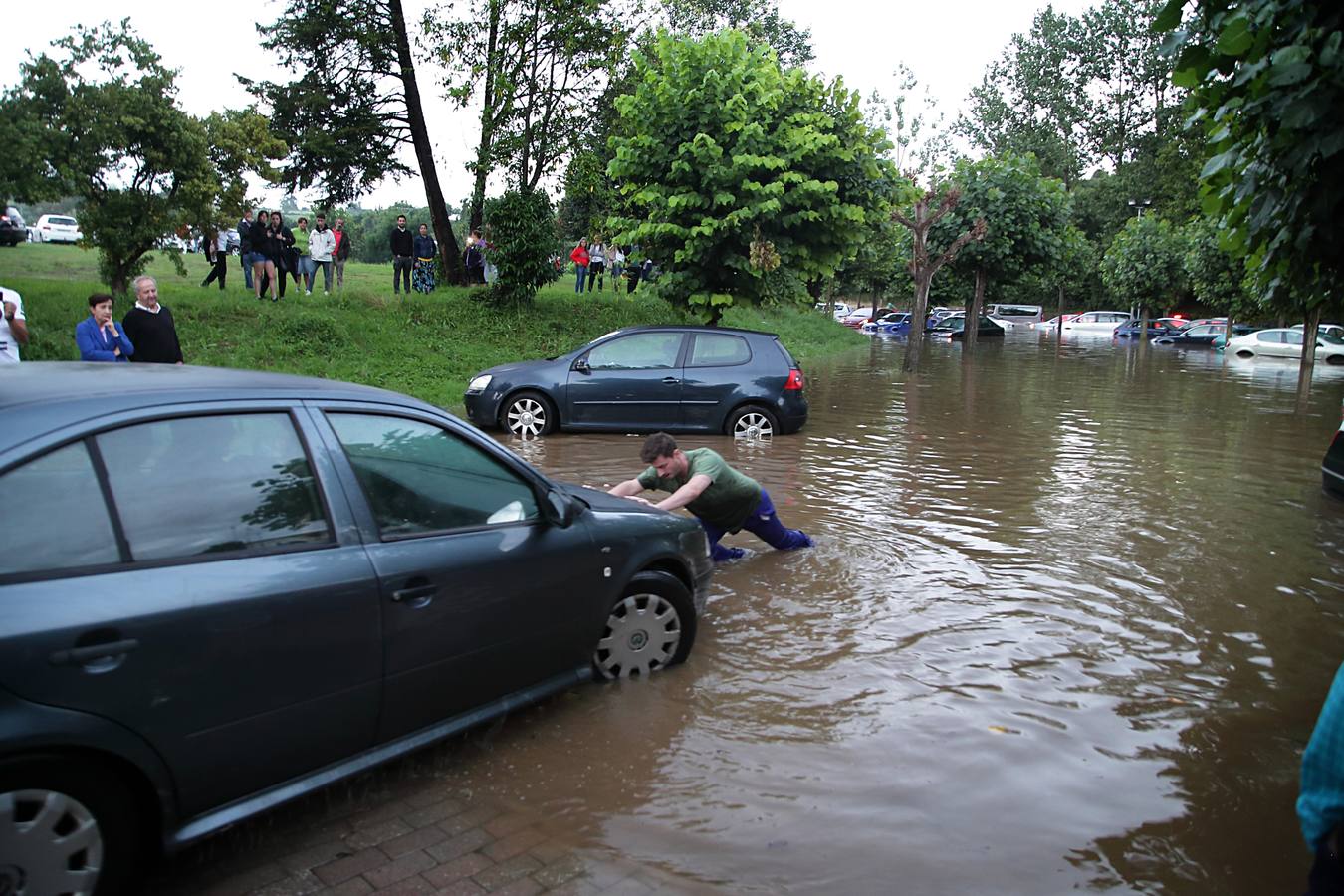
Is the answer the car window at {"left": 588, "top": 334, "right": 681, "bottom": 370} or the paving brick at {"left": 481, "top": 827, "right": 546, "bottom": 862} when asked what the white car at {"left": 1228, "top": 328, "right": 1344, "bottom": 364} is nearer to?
the car window at {"left": 588, "top": 334, "right": 681, "bottom": 370}

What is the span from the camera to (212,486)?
336cm

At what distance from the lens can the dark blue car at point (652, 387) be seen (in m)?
12.9

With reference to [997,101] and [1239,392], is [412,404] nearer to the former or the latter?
[1239,392]

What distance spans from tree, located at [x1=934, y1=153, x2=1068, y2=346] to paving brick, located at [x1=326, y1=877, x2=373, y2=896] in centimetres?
3398

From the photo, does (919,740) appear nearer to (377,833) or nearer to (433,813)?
(433,813)

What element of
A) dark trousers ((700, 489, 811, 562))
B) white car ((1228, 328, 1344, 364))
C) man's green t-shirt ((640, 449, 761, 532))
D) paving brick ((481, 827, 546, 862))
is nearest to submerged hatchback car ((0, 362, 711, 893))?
paving brick ((481, 827, 546, 862))

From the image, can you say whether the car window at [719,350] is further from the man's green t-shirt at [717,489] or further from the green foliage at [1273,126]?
the green foliage at [1273,126]

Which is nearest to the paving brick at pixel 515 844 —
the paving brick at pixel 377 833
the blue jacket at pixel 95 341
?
the paving brick at pixel 377 833

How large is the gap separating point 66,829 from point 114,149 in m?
14.5

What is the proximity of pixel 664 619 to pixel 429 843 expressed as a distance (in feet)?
5.87

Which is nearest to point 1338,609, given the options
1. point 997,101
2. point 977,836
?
point 977,836


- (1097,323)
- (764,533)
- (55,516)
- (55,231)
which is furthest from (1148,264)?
(55,516)

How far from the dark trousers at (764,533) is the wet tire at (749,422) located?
17.8ft

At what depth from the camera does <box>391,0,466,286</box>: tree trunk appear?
23672mm
